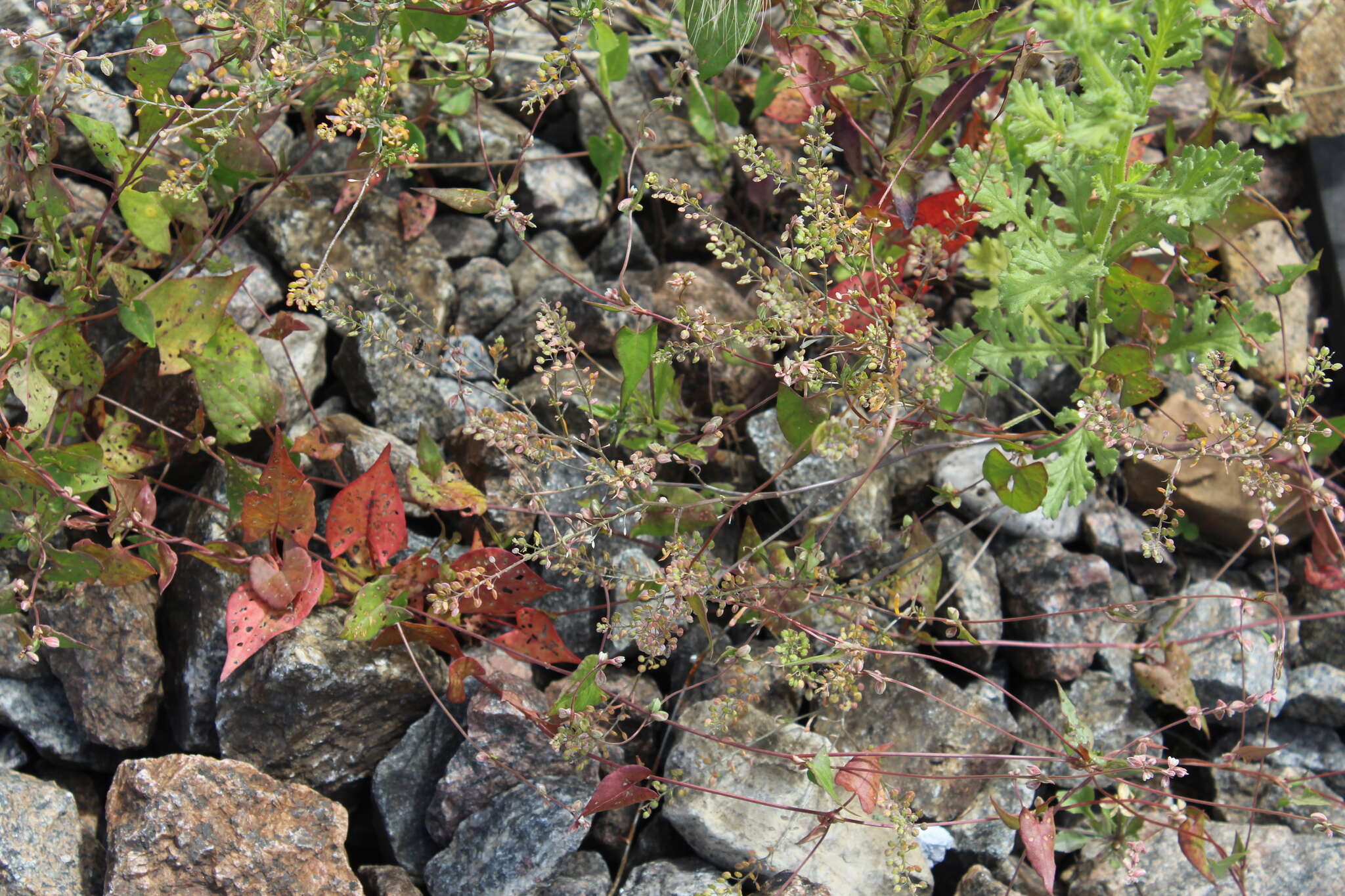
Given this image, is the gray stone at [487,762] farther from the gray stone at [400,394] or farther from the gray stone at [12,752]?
the gray stone at [12,752]

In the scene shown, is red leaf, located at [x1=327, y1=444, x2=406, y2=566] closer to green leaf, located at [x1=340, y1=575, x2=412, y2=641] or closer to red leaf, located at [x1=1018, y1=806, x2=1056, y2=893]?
green leaf, located at [x1=340, y1=575, x2=412, y2=641]

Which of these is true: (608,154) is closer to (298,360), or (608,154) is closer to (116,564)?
(298,360)

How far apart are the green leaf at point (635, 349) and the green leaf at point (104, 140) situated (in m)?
1.30

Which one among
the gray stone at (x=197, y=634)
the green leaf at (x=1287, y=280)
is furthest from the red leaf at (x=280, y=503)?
the green leaf at (x=1287, y=280)

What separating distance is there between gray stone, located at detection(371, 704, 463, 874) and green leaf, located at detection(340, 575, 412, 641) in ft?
1.01

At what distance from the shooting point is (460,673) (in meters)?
2.28

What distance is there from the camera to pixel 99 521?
2422 millimetres

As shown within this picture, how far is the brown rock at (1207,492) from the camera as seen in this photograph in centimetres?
279

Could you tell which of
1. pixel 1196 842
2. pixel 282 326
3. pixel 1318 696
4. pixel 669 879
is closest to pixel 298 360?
pixel 282 326

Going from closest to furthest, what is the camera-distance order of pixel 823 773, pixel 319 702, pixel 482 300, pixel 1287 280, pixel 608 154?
pixel 823 773, pixel 319 702, pixel 1287 280, pixel 608 154, pixel 482 300

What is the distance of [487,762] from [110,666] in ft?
3.11

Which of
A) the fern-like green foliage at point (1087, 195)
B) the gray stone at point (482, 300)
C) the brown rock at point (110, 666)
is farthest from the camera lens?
the gray stone at point (482, 300)

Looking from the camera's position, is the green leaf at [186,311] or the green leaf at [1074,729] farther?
the green leaf at [186,311]

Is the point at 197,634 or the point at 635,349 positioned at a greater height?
the point at 635,349
